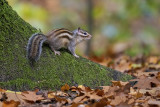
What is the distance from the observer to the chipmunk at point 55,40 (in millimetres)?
4078

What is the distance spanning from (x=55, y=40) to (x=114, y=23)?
7.54m

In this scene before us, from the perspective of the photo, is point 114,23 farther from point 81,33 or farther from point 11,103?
point 11,103

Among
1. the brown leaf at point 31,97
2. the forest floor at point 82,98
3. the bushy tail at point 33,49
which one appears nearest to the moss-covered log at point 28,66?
the bushy tail at point 33,49

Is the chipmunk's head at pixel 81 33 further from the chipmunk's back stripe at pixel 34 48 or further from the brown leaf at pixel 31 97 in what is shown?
the brown leaf at pixel 31 97

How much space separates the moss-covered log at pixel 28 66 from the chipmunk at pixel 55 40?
0.36ft

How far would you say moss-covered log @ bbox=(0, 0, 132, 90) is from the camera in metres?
4.02

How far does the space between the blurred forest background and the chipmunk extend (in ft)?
17.0

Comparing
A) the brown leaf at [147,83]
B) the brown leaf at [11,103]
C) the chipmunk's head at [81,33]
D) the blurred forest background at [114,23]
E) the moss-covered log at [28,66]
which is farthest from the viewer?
the blurred forest background at [114,23]

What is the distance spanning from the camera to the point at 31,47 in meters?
4.07

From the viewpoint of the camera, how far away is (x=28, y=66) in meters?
4.11

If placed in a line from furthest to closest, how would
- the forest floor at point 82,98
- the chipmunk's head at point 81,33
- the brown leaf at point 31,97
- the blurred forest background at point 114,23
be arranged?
1. the blurred forest background at point 114,23
2. the chipmunk's head at point 81,33
3. the brown leaf at point 31,97
4. the forest floor at point 82,98

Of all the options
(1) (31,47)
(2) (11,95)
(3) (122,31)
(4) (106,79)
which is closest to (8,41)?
(1) (31,47)

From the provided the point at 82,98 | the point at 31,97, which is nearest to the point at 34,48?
the point at 31,97

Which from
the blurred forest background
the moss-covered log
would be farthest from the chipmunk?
A: the blurred forest background
